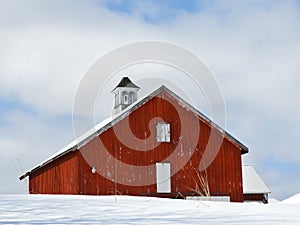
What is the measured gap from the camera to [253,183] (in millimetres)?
33906

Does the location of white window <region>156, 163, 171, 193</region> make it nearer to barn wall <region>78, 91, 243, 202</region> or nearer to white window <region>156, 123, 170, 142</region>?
barn wall <region>78, 91, 243, 202</region>

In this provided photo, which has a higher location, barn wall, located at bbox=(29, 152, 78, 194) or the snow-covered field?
barn wall, located at bbox=(29, 152, 78, 194)

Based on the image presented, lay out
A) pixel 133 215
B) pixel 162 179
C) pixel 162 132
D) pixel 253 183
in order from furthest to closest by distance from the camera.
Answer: pixel 253 183, pixel 162 132, pixel 162 179, pixel 133 215

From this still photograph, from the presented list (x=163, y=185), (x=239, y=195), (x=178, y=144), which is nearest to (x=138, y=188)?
(x=163, y=185)

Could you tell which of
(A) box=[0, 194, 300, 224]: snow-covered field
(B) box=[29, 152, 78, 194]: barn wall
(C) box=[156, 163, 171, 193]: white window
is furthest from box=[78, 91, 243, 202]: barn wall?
(A) box=[0, 194, 300, 224]: snow-covered field

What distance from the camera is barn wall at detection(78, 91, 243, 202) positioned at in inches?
806

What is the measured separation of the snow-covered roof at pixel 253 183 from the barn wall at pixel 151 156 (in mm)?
10669

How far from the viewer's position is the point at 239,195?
22469mm

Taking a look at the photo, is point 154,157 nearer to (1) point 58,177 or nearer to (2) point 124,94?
(1) point 58,177

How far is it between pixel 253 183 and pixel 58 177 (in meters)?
16.1

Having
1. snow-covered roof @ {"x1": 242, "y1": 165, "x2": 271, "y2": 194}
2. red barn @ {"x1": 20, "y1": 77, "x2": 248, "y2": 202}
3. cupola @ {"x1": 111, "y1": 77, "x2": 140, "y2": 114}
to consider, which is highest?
cupola @ {"x1": 111, "y1": 77, "x2": 140, "y2": 114}

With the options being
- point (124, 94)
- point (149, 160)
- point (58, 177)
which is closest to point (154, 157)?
point (149, 160)

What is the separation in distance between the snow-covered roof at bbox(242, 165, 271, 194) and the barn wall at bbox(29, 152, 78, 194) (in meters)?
14.0

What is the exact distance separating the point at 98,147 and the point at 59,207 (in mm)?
12328
